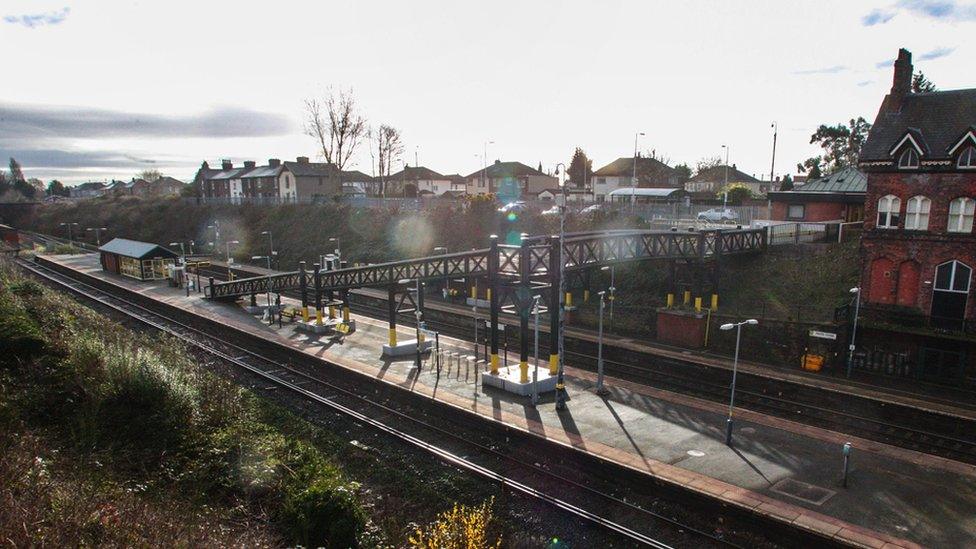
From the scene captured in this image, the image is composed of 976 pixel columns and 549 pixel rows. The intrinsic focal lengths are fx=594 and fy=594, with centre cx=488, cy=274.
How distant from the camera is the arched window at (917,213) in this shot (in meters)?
27.9

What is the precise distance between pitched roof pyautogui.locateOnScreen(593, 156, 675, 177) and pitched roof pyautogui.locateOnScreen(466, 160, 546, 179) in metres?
17.2

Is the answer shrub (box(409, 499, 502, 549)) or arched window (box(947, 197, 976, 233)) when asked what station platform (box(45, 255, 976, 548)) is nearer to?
shrub (box(409, 499, 502, 549))

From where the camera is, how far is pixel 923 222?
92.2 ft

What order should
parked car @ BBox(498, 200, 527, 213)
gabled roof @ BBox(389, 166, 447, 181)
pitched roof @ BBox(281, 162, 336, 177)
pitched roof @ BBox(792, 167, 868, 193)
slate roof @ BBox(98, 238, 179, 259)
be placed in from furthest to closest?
gabled roof @ BBox(389, 166, 447, 181), pitched roof @ BBox(281, 162, 336, 177), slate roof @ BBox(98, 238, 179, 259), parked car @ BBox(498, 200, 527, 213), pitched roof @ BBox(792, 167, 868, 193)

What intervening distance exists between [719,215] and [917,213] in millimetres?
21836

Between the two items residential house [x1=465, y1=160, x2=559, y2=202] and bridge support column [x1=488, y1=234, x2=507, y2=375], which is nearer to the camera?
bridge support column [x1=488, y1=234, x2=507, y2=375]

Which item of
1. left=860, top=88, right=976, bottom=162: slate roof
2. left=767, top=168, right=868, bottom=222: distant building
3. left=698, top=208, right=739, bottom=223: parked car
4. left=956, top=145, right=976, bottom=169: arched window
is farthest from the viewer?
left=698, top=208, right=739, bottom=223: parked car

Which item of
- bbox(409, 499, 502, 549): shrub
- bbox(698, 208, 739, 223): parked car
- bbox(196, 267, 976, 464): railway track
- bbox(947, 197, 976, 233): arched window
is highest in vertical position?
bbox(947, 197, 976, 233): arched window

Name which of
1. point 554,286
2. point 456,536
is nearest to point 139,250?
point 554,286

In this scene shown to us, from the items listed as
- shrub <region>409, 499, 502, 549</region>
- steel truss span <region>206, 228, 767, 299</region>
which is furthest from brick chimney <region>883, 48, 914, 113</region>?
shrub <region>409, 499, 502, 549</region>

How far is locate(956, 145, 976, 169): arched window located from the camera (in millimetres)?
26083

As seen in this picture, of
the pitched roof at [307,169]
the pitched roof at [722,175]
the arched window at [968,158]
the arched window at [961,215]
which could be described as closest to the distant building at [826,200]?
the arched window at [961,215]

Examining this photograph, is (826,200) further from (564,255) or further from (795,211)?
(564,255)

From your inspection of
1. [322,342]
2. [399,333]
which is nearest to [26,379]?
[322,342]
